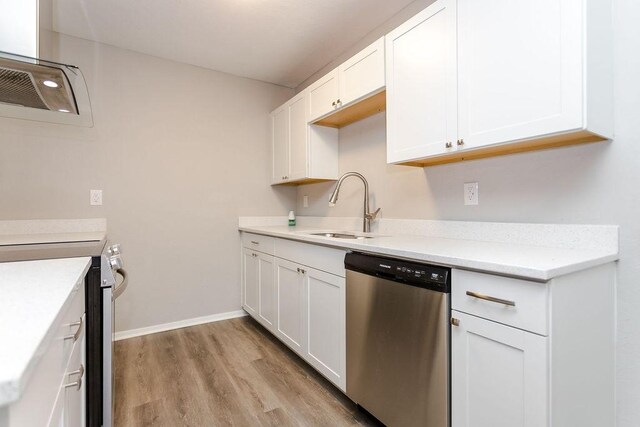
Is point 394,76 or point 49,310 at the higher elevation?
point 394,76

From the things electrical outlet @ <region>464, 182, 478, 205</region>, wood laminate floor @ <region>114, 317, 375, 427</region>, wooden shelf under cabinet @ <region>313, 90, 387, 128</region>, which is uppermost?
wooden shelf under cabinet @ <region>313, 90, 387, 128</region>

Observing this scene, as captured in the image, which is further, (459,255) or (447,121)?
(447,121)

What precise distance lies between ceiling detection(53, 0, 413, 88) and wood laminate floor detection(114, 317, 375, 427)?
93.0 inches

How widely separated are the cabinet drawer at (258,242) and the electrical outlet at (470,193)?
4.50 feet

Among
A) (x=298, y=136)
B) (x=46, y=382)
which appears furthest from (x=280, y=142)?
(x=46, y=382)

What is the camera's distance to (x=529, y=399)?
3.09ft

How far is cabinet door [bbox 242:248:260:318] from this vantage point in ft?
9.09

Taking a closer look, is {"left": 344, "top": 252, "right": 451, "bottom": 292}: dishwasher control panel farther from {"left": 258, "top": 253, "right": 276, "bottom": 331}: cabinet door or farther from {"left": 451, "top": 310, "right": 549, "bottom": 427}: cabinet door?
{"left": 258, "top": 253, "right": 276, "bottom": 331}: cabinet door

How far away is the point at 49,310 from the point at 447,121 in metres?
1.56

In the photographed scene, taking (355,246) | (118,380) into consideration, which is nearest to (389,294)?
(355,246)

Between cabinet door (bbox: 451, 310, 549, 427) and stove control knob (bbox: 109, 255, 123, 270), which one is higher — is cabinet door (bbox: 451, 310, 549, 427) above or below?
below

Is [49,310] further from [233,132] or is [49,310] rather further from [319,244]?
[233,132]

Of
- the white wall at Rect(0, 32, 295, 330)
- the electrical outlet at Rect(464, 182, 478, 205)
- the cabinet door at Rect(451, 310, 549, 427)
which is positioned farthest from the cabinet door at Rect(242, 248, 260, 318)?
the cabinet door at Rect(451, 310, 549, 427)

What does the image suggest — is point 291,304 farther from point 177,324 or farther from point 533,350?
point 533,350
